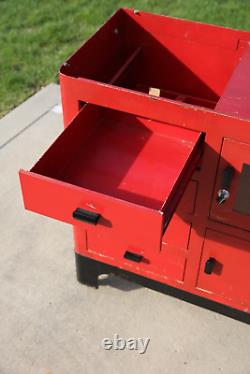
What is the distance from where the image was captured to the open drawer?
6.43ft

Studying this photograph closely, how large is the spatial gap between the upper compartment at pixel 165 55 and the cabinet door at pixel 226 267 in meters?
0.78

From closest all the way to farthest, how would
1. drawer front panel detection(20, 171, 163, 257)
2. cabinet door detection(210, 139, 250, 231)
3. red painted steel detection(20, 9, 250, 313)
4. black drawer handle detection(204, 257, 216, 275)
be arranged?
1. drawer front panel detection(20, 171, 163, 257)
2. red painted steel detection(20, 9, 250, 313)
3. cabinet door detection(210, 139, 250, 231)
4. black drawer handle detection(204, 257, 216, 275)

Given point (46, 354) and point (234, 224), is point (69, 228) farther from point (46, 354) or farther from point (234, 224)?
point (234, 224)

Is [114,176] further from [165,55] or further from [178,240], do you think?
[165,55]

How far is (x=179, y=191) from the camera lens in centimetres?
208

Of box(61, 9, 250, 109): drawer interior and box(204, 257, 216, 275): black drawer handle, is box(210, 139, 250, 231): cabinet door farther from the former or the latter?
box(61, 9, 250, 109): drawer interior

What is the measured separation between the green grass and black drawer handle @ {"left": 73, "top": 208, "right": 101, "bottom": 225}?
9.39ft

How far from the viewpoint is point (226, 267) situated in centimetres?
269

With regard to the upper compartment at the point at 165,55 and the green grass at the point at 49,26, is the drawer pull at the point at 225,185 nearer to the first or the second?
the upper compartment at the point at 165,55

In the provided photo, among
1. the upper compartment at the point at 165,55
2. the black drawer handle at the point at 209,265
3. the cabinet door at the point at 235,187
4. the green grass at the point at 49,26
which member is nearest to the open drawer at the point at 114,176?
the cabinet door at the point at 235,187

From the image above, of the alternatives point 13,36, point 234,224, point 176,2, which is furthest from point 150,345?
point 176,2

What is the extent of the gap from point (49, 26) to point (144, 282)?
148 inches

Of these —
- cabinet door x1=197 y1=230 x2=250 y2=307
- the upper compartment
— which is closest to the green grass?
the upper compartment

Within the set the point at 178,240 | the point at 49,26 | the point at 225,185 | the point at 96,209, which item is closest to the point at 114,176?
the point at 96,209
